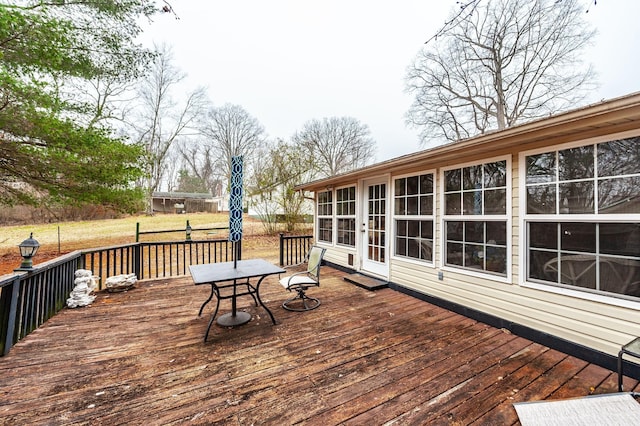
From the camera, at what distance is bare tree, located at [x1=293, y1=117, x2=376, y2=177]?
759 inches

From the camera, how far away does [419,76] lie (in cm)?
1241

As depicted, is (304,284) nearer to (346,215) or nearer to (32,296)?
(346,215)

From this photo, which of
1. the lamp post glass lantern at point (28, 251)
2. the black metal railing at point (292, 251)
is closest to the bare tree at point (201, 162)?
the black metal railing at point (292, 251)

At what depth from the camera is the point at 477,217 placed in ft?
10.7

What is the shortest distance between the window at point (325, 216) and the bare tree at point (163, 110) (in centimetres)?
1610

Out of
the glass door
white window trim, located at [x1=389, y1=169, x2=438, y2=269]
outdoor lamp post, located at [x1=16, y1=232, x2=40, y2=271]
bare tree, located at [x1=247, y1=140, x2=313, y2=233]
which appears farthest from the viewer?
bare tree, located at [x1=247, y1=140, x2=313, y2=233]

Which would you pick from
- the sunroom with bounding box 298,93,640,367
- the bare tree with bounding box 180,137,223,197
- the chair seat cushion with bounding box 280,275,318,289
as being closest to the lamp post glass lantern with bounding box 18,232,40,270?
the chair seat cushion with bounding box 280,275,318,289

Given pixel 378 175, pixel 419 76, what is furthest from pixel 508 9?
pixel 378 175

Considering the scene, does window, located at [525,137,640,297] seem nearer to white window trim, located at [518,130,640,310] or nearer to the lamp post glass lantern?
white window trim, located at [518,130,640,310]

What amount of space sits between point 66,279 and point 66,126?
4001mm

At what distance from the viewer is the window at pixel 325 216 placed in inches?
248

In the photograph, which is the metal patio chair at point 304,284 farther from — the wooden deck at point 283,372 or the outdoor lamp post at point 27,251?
the outdoor lamp post at point 27,251

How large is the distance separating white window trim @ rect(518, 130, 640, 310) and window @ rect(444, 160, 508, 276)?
18 centimetres

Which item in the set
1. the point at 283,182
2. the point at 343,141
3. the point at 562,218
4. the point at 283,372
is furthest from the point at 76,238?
the point at 343,141
